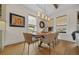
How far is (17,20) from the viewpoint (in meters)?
2.05

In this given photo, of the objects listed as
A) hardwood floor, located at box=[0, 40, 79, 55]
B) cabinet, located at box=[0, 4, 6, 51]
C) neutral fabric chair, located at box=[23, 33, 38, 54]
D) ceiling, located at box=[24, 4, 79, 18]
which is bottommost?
hardwood floor, located at box=[0, 40, 79, 55]

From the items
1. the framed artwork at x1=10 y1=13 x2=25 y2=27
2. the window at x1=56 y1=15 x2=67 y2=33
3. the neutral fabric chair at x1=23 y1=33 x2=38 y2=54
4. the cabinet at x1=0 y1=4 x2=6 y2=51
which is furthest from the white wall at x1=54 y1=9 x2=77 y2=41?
the cabinet at x1=0 y1=4 x2=6 y2=51

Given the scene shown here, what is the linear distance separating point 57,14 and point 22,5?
2.29 feet

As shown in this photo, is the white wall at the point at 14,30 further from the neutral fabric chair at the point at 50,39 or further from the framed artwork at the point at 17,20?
the neutral fabric chair at the point at 50,39

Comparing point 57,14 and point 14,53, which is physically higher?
point 57,14

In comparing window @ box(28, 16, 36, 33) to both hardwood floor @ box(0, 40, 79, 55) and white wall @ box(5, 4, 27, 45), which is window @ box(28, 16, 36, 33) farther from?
hardwood floor @ box(0, 40, 79, 55)

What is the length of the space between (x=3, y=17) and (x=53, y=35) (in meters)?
1.00

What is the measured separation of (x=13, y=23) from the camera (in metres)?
2.02

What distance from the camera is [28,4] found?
2037 mm

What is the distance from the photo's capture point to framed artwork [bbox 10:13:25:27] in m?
2.01

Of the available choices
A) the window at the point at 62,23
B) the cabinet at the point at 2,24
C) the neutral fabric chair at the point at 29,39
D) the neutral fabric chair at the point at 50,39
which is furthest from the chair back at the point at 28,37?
the window at the point at 62,23
